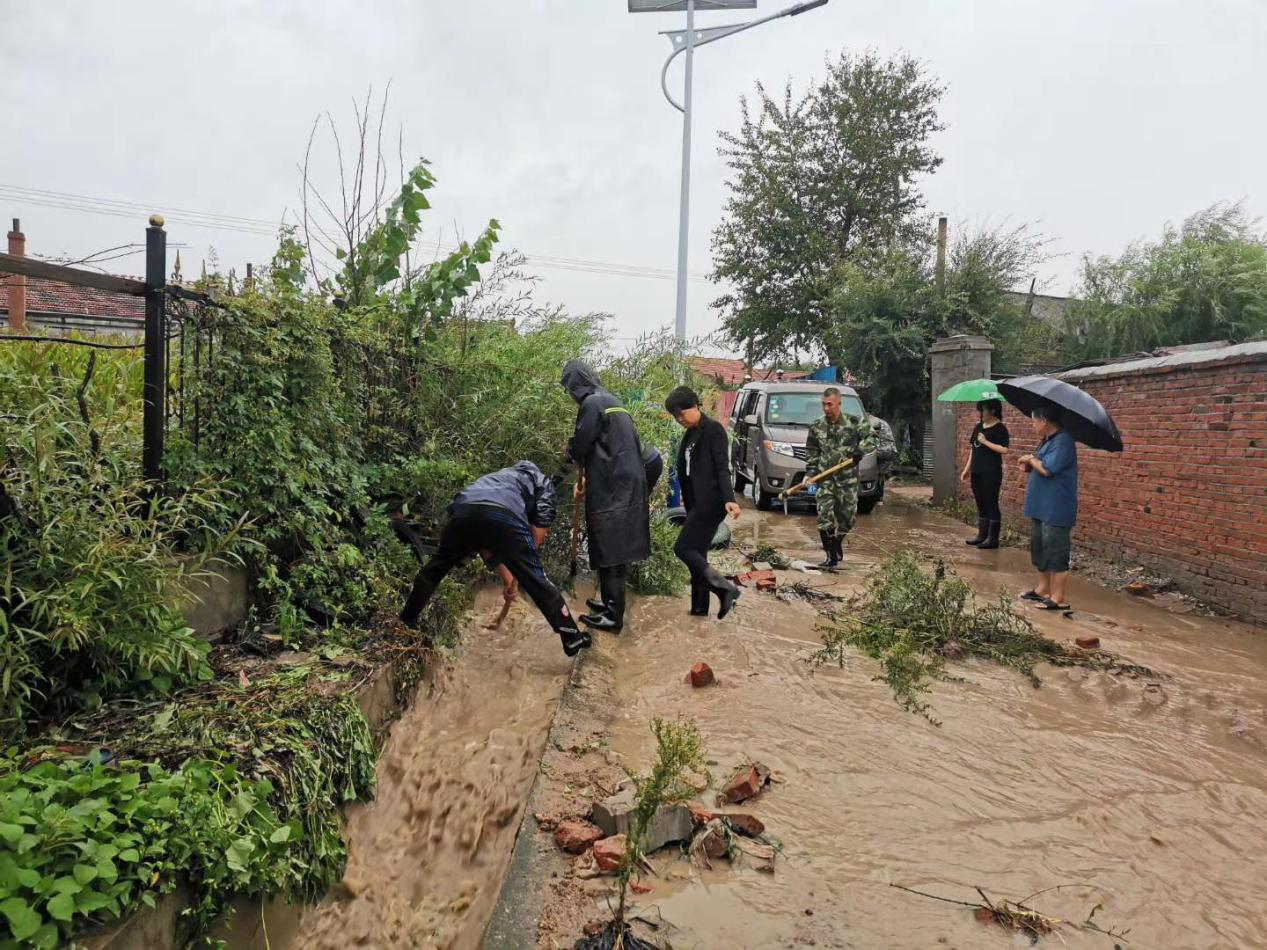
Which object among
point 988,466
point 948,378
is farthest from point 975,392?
point 948,378

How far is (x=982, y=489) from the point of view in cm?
971

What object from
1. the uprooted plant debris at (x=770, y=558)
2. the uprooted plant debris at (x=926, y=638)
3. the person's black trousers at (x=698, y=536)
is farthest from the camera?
the uprooted plant debris at (x=770, y=558)

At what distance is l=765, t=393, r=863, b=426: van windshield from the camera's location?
12.6m

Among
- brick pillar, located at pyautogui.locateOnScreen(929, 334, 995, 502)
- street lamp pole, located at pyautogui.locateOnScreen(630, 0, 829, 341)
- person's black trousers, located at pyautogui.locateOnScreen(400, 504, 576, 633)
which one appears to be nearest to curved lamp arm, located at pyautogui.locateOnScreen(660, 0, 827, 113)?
street lamp pole, located at pyautogui.locateOnScreen(630, 0, 829, 341)

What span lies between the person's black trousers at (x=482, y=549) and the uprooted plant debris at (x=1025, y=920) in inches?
101

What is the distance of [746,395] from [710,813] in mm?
11484

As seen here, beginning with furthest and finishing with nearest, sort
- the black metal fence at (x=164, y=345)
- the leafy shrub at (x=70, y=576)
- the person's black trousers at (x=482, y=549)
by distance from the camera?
the person's black trousers at (x=482, y=549)
the black metal fence at (x=164, y=345)
the leafy shrub at (x=70, y=576)

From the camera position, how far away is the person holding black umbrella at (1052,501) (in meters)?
6.54

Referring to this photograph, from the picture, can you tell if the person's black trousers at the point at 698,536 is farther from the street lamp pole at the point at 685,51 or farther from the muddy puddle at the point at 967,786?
the street lamp pole at the point at 685,51

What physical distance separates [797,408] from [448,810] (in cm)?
1027

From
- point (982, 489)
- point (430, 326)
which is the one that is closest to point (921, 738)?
point (430, 326)

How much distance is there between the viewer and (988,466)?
9.59 metres

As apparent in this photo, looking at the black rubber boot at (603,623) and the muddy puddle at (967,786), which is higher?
the black rubber boot at (603,623)

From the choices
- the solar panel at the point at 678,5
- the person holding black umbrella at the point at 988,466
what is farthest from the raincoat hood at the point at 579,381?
the solar panel at the point at 678,5
